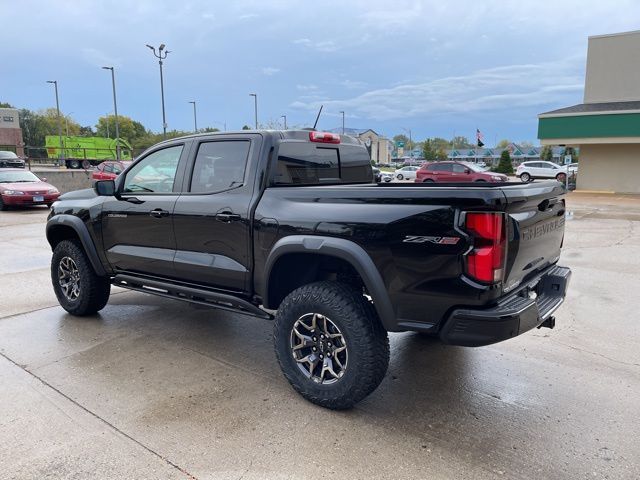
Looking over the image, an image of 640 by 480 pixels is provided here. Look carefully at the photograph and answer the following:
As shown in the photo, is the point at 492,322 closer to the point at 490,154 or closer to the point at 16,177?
the point at 16,177

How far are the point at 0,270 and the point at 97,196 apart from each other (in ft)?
12.6

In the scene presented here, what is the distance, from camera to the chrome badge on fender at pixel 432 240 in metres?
2.74

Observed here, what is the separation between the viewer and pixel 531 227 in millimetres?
3104

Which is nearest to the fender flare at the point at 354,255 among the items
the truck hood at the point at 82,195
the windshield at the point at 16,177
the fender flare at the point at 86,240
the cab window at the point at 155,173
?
the cab window at the point at 155,173

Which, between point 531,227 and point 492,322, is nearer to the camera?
point 492,322

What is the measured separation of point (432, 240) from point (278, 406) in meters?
1.61

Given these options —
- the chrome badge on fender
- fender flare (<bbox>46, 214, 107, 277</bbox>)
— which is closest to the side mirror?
fender flare (<bbox>46, 214, 107, 277</bbox>)

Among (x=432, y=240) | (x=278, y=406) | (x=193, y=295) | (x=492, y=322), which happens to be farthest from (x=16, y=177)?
(x=492, y=322)

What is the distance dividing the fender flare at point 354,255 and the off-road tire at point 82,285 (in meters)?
2.74

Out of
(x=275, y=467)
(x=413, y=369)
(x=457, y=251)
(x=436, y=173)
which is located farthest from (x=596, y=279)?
(x=436, y=173)

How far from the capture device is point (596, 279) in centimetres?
701

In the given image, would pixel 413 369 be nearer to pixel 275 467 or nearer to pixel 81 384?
pixel 275 467

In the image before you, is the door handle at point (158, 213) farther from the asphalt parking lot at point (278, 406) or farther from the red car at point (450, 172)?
the red car at point (450, 172)

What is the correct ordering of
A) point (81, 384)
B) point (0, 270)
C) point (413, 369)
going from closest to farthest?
point (81, 384), point (413, 369), point (0, 270)
